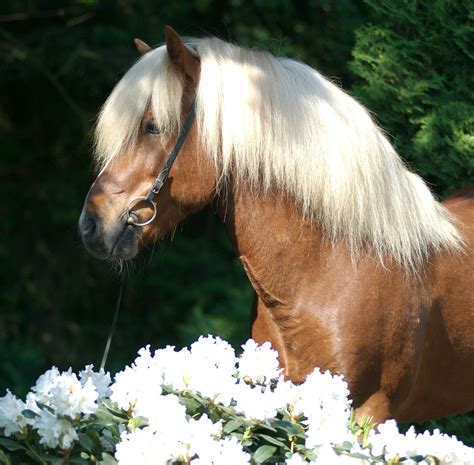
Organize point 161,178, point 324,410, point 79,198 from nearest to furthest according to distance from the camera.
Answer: point 324,410 < point 161,178 < point 79,198

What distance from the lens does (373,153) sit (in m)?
2.97

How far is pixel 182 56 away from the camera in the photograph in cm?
289

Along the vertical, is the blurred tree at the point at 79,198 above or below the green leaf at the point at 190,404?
below

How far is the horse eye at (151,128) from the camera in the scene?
115 inches

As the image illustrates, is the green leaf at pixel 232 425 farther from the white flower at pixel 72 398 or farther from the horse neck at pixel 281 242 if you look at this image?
the horse neck at pixel 281 242

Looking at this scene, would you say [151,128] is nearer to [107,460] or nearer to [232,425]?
[232,425]

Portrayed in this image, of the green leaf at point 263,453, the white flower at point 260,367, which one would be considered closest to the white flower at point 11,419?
the green leaf at point 263,453

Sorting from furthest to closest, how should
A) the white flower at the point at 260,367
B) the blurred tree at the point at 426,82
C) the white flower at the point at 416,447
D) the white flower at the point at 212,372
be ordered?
the blurred tree at the point at 426,82 < the white flower at the point at 260,367 < the white flower at the point at 212,372 < the white flower at the point at 416,447

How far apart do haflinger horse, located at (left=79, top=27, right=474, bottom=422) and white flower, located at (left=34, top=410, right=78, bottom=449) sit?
97 cm

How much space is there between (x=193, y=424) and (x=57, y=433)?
1.00ft

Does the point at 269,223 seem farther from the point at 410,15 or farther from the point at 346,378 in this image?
the point at 410,15

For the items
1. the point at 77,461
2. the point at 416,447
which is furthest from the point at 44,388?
the point at 416,447

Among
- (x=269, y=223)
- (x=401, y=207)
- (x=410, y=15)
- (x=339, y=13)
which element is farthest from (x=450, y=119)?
(x=339, y=13)

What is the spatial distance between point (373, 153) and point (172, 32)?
75cm
